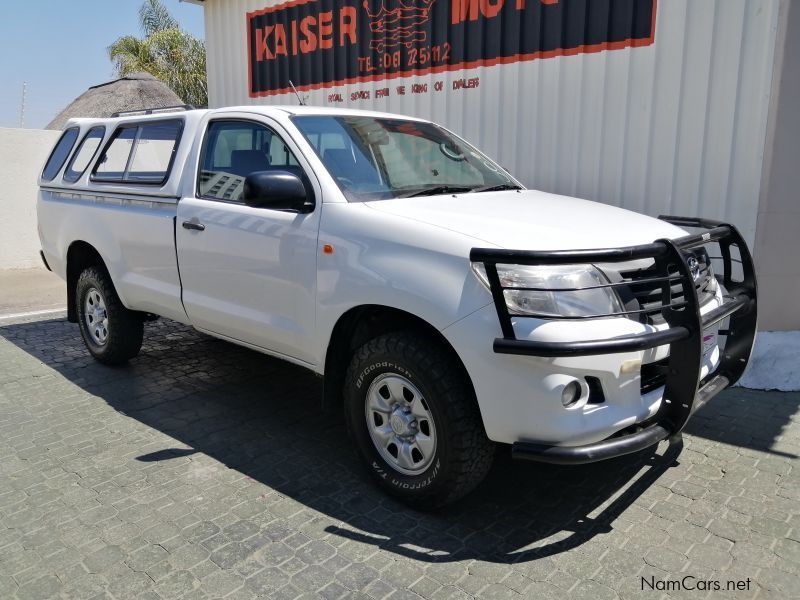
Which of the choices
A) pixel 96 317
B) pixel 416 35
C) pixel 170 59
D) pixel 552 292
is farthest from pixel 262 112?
pixel 170 59

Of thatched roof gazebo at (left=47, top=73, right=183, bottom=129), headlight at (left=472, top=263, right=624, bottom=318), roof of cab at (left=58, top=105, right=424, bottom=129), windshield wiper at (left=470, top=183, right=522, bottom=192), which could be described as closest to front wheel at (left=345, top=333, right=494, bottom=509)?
headlight at (left=472, top=263, right=624, bottom=318)

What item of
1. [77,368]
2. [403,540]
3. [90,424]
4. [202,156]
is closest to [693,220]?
[403,540]

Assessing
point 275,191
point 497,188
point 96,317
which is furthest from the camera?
point 96,317

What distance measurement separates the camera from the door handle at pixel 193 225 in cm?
434

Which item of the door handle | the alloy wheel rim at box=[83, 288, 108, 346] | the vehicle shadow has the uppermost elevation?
the door handle

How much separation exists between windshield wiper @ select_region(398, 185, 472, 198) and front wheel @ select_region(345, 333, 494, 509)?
91 cm

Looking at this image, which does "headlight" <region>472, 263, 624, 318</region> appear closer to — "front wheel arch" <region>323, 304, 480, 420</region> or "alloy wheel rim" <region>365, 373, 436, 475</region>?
"front wheel arch" <region>323, 304, 480, 420</region>

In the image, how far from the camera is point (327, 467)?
3.91m

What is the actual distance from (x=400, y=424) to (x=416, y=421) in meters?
0.09

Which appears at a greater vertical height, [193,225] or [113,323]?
[193,225]

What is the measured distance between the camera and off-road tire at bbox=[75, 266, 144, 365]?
17.8 feet

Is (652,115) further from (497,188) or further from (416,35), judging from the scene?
(416,35)

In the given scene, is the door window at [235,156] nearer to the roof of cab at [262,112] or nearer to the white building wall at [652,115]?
the roof of cab at [262,112]

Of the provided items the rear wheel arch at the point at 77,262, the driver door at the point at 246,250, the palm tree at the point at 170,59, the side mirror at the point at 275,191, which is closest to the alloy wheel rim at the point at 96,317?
the rear wheel arch at the point at 77,262
